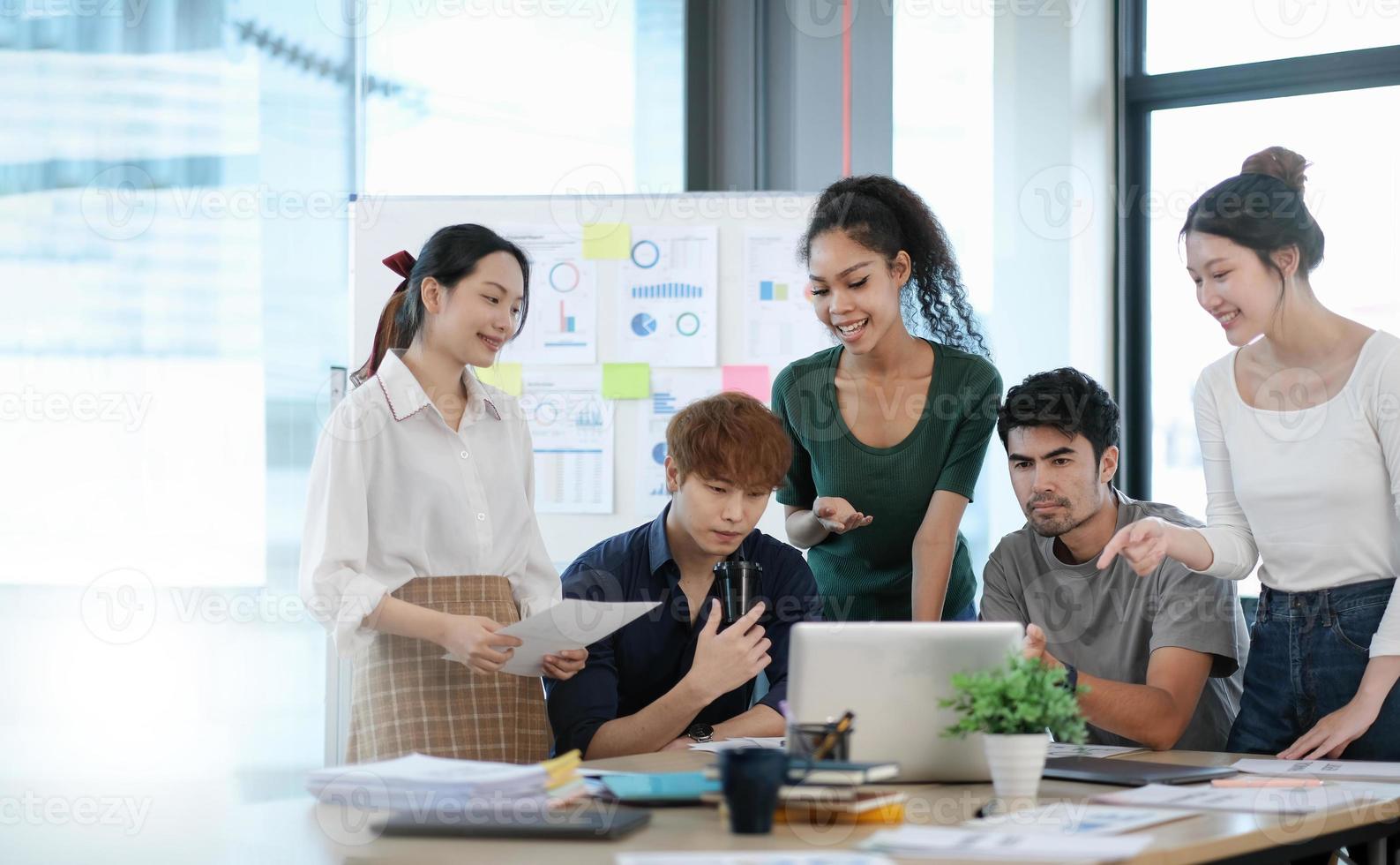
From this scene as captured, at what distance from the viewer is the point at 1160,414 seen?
3900mm

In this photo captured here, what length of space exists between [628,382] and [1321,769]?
1860 millimetres

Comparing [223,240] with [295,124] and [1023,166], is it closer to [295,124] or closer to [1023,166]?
[295,124]

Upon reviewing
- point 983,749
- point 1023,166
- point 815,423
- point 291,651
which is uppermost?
point 1023,166

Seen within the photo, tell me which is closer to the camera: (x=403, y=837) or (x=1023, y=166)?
(x=403, y=837)

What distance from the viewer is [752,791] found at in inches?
51.1

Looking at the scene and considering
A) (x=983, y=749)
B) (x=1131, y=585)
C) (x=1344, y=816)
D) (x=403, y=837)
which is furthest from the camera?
(x=1131, y=585)

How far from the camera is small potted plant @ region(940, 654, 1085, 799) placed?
1.46m

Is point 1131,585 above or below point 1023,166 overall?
below

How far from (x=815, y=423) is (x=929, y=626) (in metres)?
1.00

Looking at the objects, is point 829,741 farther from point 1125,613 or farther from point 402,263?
point 402,263

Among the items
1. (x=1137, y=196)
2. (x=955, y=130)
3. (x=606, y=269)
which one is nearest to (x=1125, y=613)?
(x=606, y=269)

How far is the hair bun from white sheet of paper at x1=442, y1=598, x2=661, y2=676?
1233 mm

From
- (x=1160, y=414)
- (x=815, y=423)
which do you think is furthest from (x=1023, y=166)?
(x=815, y=423)

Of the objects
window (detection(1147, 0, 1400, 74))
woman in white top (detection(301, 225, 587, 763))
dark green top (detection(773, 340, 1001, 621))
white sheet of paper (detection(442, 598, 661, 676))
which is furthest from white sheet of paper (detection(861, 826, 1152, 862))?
window (detection(1147, 0, 1400, 74))
